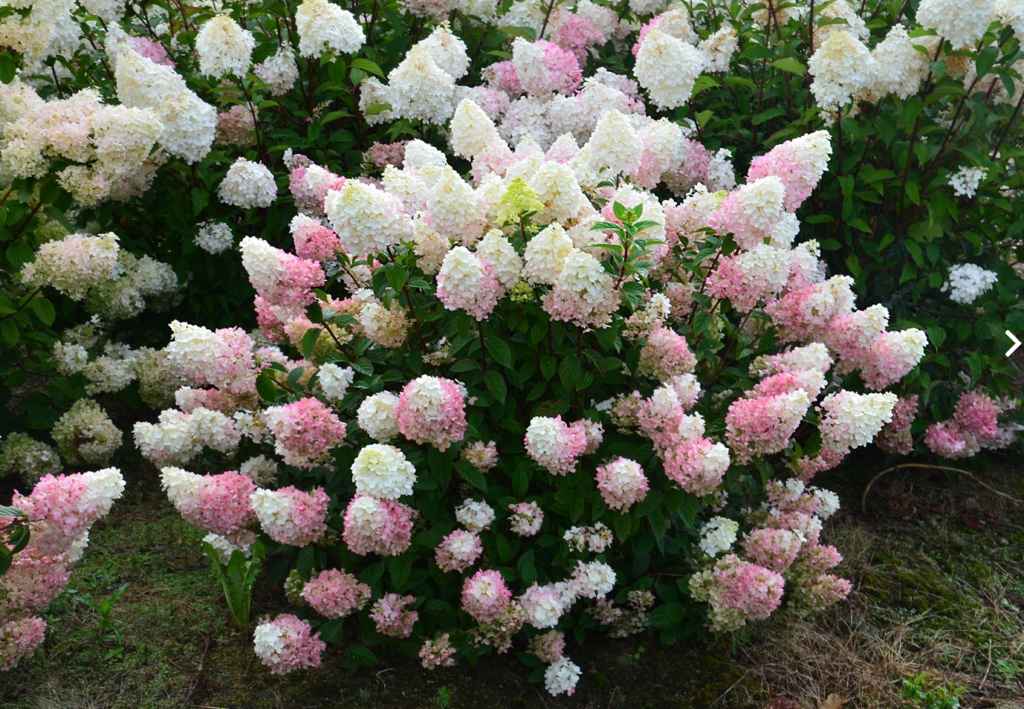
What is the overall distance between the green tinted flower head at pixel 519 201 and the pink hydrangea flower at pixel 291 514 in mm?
966

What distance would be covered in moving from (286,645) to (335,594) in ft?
0.63

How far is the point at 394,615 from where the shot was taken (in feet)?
8.91

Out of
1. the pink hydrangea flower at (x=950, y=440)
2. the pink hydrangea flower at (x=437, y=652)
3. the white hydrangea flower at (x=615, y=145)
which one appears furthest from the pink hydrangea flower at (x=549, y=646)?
the pink hydrangea flower at (x=950, y=440)

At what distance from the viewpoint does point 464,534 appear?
272cm

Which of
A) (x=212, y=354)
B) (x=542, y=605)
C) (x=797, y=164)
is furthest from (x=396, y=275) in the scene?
Answer: (x=797, y=164)

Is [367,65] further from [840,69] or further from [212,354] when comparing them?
[840,69]

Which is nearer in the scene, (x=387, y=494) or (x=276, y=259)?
(x=387, y=494)

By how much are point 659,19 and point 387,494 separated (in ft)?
9.31

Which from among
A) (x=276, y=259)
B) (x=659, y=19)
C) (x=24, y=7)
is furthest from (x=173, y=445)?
(x=659, y=19)

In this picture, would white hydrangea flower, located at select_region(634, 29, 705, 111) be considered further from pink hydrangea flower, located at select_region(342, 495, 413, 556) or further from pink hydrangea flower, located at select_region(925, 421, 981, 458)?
pink hydrangea flower, located at select_region(342, 495, 413, 556)

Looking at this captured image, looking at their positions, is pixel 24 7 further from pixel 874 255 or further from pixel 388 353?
pixel 874 255

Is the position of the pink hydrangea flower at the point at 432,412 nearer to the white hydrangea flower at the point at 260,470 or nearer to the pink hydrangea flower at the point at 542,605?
the pink hydrangea flower at the point at 542,605

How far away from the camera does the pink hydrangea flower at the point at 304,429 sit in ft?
8.73

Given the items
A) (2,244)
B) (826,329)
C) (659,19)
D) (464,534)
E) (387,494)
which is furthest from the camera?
(659,19)
